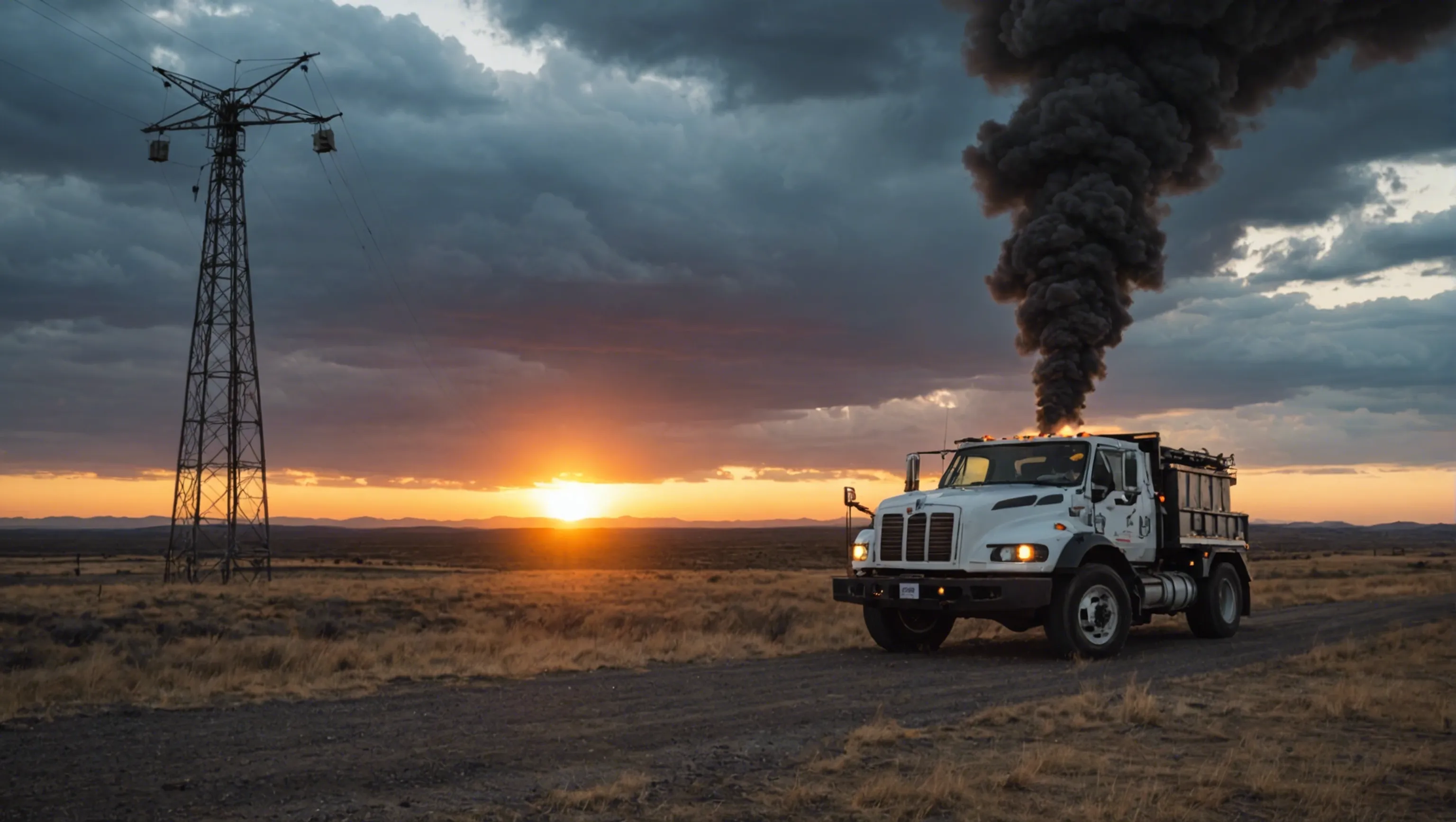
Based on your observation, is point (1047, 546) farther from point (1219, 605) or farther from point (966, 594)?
point (1219, 605)

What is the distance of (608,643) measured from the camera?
1602cm

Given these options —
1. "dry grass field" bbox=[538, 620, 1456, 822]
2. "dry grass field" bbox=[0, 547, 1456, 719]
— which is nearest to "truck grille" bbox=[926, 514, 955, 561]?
"dry grass field" bbox=[0, 547, 1456, 719]

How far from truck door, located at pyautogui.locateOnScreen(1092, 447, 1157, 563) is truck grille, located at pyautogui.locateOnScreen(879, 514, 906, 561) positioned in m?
2.51

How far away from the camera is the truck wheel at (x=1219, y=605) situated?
1684cm

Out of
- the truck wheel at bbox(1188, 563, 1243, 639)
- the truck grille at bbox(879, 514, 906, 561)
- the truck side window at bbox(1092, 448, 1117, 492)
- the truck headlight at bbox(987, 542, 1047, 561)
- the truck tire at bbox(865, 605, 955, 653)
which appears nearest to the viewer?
the truck headlight at bbox(987, 542, 1047, 561)

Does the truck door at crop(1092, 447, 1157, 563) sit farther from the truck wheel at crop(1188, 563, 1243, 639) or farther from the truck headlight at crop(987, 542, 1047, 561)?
the truck wheel at crop(1188, 563, 1243, 639)

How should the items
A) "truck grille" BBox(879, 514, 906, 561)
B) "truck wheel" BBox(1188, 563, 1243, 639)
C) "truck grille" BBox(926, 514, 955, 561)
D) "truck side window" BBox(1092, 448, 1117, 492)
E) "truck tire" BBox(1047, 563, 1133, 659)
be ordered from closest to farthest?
"truck tire" BBox(1047, 563, 1133, 659) → "truck grille" BBox(926, 514, 955, 561) → "truck grille" BBox(879, 514, 906, 561) → "truck side window" BBox(1092, 448, 1117, 492) → "truck wheel" BBox(1188, 563, 1243, 639)

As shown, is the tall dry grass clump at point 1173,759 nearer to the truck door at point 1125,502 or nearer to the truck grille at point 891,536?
the truck door at point 1125,502

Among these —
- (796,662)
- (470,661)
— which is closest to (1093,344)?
(796,662)

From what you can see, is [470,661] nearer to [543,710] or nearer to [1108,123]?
[543,710]

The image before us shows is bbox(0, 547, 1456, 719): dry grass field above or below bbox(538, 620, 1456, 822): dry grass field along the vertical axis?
below

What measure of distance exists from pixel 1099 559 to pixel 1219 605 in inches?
150

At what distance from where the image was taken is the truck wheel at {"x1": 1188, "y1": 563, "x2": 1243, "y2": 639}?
55.3ft

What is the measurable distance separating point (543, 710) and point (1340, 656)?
A: 32.1ft
